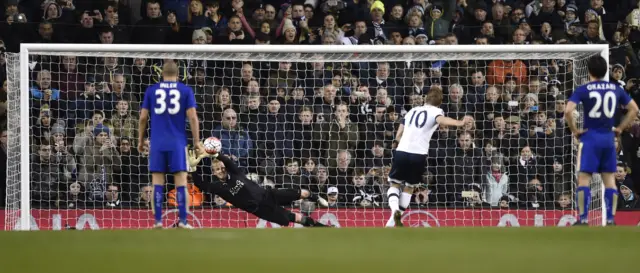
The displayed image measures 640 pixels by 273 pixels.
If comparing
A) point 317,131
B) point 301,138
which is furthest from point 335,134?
point 301,138

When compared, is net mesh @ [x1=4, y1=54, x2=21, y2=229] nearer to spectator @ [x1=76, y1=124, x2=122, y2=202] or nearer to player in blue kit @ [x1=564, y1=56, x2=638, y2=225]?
spectator @ [x1=76, y1=124, x2=122, y2=202]

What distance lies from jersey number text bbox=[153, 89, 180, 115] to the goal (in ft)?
9.52

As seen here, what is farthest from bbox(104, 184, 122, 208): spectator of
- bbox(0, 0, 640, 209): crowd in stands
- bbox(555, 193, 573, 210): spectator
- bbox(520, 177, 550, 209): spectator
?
bbox(555, 193, 573, 210): spectator

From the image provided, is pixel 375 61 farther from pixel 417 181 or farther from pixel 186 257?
pixel 186 257

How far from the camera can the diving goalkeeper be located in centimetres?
1305

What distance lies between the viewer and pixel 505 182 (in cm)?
1417

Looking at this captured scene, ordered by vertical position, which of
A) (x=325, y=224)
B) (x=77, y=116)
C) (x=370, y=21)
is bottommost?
(x=325, y=224)

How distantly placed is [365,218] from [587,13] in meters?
5.40

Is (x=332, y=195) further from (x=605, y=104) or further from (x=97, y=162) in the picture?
(x=605, y=104)

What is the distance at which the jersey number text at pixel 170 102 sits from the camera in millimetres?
10227

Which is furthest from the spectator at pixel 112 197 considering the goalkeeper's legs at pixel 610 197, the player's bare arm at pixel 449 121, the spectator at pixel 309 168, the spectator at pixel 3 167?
the goalkeeper's legs at pixel 610 197

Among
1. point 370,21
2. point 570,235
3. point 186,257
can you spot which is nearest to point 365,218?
point 370,21

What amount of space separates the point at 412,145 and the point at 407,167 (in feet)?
0.82

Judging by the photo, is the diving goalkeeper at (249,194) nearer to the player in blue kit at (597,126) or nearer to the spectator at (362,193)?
the spectator at (362,193)
